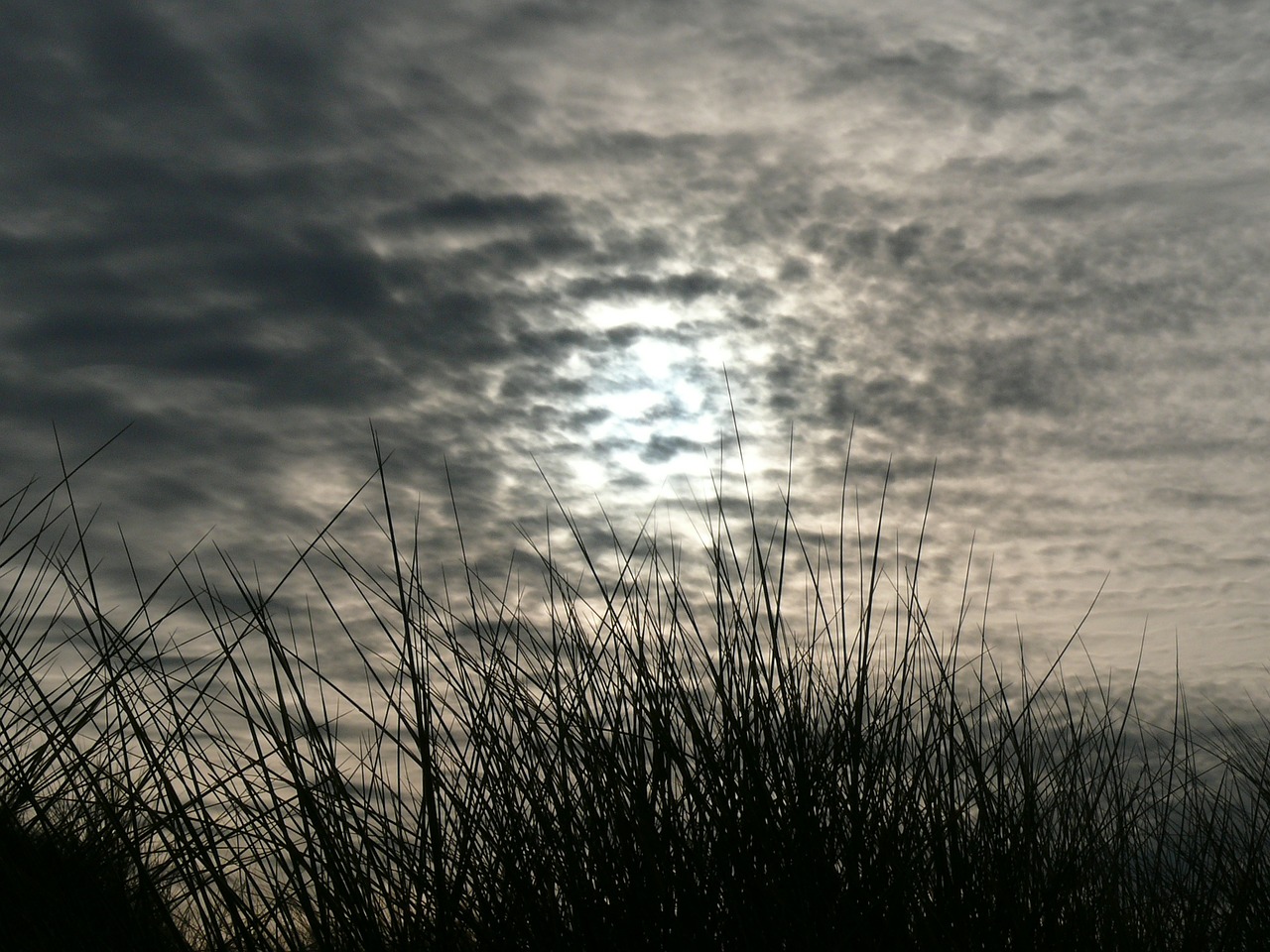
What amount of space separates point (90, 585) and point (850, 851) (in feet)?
5.62

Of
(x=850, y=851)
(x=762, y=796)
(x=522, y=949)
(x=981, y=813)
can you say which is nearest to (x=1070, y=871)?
(x=981, y=813)

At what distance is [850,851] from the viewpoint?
2.29 m

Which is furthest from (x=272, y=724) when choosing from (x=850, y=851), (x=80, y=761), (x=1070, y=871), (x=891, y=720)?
(x=1070, y=871)

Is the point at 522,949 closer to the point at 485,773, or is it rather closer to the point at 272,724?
the point at 485,773

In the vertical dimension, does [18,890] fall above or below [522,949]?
below

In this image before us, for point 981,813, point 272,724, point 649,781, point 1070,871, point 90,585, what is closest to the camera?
point 272,724

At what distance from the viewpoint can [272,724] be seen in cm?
207

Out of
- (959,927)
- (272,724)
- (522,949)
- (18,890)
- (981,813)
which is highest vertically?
(981,813)

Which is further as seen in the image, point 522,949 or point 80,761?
point 522,949

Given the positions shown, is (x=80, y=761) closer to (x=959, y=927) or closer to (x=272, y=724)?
(x=272, y=724)

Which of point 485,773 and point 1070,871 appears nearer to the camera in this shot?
point 485,773

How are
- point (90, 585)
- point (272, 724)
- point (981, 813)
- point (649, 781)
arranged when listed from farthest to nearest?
1. point (981, 813)
2. point (649, 781)
3. point (90, 585)
4. point (272, 724)

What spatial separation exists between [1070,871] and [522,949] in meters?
1.55

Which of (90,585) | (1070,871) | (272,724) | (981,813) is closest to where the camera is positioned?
Answer: (272,724)
